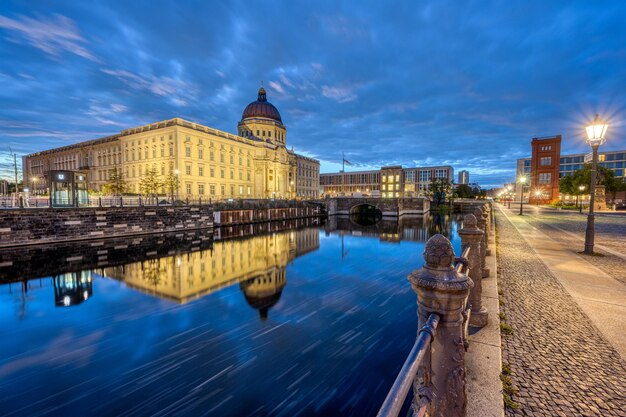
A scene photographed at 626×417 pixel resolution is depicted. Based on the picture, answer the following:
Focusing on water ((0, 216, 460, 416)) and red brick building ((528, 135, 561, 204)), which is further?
red brick building ((528, 135, 561, 204))

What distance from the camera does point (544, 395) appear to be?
378cm

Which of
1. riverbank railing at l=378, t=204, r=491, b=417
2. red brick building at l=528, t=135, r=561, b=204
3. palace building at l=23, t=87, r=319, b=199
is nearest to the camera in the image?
riverbank railing at l=378, t=204, r=491, b=417

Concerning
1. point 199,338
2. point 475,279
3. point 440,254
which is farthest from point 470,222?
point 199,338

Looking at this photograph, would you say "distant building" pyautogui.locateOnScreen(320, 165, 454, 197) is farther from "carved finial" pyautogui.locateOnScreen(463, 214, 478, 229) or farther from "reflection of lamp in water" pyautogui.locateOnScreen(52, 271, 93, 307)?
"carved finial" pyautogui.locateOnScreen(463, 214, 478, 229)

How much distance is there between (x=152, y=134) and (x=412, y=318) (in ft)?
203

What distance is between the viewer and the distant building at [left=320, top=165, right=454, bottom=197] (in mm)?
121625

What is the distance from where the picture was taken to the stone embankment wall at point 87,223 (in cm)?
1942

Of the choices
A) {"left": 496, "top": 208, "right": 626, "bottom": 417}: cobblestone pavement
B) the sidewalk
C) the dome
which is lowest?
{"left": 496, "top": 208, "right": 626, "bottom": 417}: cobblestone pavement

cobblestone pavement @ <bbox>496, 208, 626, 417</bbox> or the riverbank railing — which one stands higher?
the riverbank railing

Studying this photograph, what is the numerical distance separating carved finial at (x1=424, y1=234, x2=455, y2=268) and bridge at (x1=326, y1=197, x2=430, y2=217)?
59202 millimetres

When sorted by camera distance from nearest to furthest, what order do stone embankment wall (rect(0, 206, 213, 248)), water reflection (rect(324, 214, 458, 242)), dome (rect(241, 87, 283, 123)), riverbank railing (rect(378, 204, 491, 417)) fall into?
riverbank railing (rect(378, 204, 491, 417)) → stone embankment wall (rect(0, 206, 213, 248)) → water reflection (rect(324, 214, 458, 242)) → dome (rect(241, 87, 283, 123))

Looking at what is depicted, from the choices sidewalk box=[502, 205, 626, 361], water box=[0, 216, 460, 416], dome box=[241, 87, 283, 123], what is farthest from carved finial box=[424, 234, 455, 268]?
dome box=[241, 87, 283, 123]

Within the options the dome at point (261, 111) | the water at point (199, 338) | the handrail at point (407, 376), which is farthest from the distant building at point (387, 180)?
the handrail at point (407, 376)

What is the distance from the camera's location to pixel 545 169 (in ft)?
268
